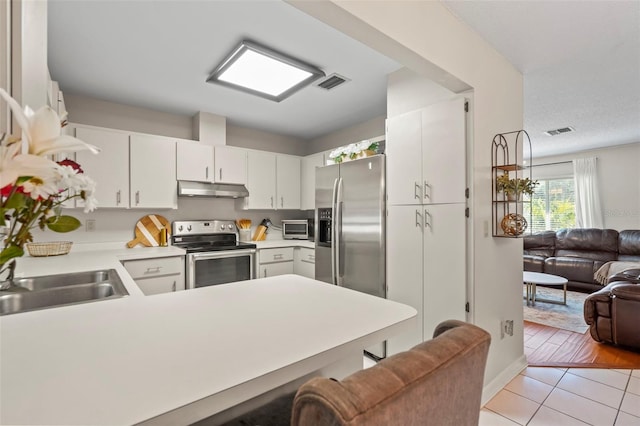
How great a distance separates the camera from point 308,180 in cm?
435

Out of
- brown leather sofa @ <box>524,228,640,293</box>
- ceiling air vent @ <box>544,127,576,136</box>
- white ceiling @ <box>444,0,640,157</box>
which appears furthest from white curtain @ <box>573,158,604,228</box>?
white ceiling @ <box>444,0,640,157</box>

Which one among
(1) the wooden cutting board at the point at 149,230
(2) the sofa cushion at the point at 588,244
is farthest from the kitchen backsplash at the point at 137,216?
(2) the sofa cushion at the point at 588,244

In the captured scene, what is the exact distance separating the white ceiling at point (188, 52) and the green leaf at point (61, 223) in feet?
5.55

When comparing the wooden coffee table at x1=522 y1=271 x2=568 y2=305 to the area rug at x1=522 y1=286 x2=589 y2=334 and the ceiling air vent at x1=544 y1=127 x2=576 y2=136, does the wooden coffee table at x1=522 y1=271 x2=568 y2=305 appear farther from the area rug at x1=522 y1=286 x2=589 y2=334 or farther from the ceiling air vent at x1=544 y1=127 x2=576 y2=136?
the ceiling air vent at x1=544 y1=127 x2=576 y2=136

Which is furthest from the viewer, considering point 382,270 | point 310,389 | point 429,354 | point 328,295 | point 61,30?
point 382,270

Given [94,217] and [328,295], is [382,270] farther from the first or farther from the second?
[94,217]

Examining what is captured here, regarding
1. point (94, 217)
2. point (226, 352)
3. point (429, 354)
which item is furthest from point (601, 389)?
point (94, 217)

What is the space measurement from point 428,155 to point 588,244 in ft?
15.6

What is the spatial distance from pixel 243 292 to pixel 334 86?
7.36 ft

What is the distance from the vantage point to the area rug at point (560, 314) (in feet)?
11.3

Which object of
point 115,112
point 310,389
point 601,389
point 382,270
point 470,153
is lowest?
point 601,389

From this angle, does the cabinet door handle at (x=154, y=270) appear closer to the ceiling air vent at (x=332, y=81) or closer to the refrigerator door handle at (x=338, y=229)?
the refrigerator door handle at (x=338, y=229)

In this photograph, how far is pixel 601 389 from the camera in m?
2.23

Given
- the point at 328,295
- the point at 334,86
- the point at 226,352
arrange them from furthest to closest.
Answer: the point at 334,86 → the point at 328,295 → the point at 226,352
